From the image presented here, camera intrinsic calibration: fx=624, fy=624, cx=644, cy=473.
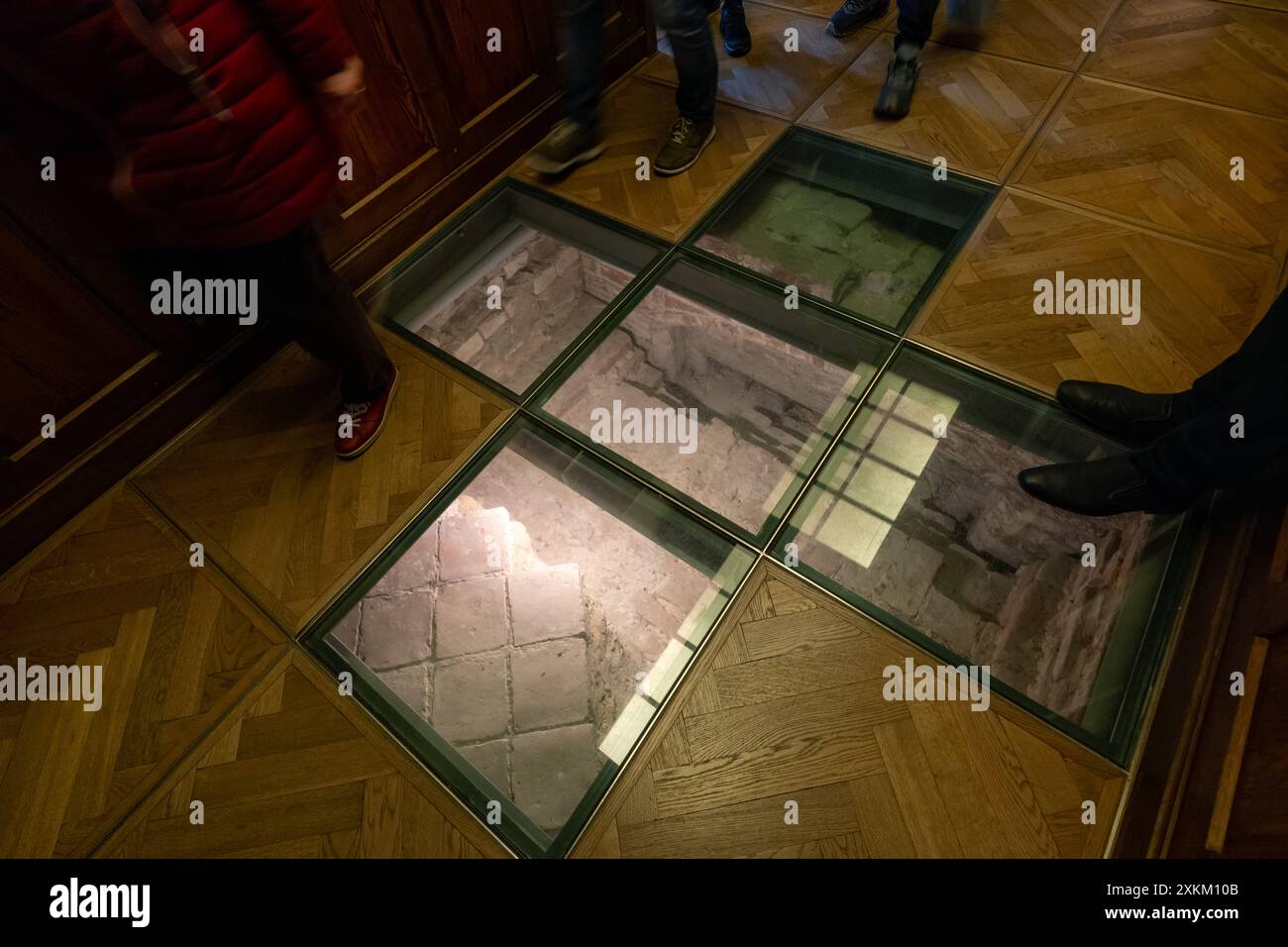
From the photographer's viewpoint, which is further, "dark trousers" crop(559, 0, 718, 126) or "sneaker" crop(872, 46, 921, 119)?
→ "sneaker" crop(872, 46, 921, 119)

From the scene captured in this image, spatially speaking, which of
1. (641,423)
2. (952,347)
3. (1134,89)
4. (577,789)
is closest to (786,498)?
(641,423)

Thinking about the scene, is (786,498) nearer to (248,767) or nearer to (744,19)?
(248,767)

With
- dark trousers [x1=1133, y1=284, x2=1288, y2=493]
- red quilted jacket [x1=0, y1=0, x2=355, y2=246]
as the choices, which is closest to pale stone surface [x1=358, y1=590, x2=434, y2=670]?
red quilted jacket [x1=0, y1=0, x2=355, y2=246]

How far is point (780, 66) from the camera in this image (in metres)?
3.09

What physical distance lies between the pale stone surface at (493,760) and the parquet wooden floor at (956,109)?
9.12 feet

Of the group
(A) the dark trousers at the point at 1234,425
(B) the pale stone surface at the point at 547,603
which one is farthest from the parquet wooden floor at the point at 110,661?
(A) the dark trousers at the point at 1234,425

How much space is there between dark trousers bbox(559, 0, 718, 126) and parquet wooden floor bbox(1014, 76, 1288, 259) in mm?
1341

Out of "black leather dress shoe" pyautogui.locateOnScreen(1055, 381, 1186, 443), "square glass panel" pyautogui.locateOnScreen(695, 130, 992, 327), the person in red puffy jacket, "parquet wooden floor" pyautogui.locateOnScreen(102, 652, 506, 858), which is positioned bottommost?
"parquet wooden floor" pyautogui.locateOnScreen(102, 652, 506, 858)

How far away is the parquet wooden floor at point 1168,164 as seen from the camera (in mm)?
2303

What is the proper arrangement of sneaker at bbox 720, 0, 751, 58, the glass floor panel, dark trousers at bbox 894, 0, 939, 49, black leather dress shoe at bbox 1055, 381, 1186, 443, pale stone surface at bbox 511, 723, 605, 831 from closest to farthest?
pale stone surface at bbox 511, 723, 605, 831
black leather dress shoe at bbox 1055, 381, 1186, 443
the glass floor panel
dark trousers at bbox 894, 0, 939, 49
sneaker at bbox 720, 0, 751, 58

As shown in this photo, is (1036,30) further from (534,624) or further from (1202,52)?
(534,624)

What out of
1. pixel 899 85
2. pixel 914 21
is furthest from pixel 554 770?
pixel 914 21

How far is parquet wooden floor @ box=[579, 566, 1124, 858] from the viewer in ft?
4.75

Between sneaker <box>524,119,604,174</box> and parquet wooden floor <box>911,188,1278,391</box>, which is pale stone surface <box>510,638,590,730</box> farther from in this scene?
sneaker <box>524,119,604,174</box>
